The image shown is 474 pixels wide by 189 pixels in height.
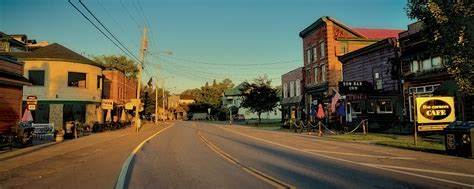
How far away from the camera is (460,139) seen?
1555cm

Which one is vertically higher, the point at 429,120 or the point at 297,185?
the point at 429,120

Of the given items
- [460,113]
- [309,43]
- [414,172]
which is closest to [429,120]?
[460,113]

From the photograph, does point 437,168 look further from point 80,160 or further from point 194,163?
point 80,160

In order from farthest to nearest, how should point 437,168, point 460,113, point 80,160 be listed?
point 460,113, point 80,160, point 437,168

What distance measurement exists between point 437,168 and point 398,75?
20.3 m

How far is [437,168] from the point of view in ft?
40.7

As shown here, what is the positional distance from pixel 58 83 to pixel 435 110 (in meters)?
34.0

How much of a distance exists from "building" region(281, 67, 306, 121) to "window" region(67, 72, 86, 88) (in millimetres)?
24159

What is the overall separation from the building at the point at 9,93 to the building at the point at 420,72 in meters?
22.9

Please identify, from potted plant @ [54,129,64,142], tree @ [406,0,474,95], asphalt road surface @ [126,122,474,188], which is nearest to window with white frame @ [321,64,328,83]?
tree @ [406,0,474,95]

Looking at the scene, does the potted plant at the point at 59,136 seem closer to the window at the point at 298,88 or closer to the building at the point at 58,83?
the building at the point at 58,83

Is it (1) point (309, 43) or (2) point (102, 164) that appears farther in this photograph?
(1) point (309, 43)

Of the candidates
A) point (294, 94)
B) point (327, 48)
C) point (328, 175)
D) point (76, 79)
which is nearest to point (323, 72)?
point (327, 48)

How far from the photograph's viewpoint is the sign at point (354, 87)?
3348 cm
